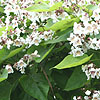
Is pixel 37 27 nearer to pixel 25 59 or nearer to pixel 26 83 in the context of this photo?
pixel 25 59

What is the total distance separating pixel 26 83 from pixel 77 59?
0.31m

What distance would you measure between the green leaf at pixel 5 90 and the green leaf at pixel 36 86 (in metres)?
0.08

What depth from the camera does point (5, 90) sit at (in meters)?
1.27

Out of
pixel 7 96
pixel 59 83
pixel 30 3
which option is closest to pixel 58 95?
pixel 59 83

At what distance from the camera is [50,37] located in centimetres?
128

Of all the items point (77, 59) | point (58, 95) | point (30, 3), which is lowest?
point (58, 95)

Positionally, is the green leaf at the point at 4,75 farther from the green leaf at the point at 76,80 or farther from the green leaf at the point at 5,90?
the green leaf at the point at 76,80

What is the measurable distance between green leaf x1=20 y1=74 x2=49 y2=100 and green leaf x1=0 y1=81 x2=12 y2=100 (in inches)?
3.2

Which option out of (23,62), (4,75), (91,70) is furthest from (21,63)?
(91,70)

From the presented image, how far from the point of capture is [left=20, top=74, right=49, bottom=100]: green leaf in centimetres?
123

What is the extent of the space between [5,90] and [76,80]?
1.23 feet

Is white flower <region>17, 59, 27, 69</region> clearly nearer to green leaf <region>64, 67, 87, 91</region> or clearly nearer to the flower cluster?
the flower cluster

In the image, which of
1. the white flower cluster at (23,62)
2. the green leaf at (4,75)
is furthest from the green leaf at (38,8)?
the green leaf at (4,75)

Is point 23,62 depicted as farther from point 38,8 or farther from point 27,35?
point 38,8
